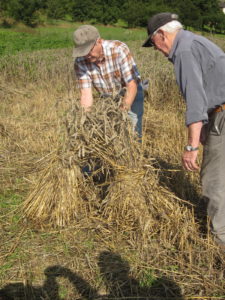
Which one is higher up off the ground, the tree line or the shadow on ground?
the tree line

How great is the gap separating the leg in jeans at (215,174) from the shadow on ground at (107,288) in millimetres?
548

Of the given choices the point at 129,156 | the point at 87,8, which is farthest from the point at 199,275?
the point at 87,8

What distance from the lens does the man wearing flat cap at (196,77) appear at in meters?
1.97

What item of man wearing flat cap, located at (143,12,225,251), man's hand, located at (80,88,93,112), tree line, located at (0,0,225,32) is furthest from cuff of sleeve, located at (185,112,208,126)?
tree line, located at (0,0,225,32)

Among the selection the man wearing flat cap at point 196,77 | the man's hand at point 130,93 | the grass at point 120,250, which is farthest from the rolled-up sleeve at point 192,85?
the man's hand at point 130,93

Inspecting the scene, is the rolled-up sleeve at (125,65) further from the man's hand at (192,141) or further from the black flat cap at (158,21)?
the man's hand at (192,141)

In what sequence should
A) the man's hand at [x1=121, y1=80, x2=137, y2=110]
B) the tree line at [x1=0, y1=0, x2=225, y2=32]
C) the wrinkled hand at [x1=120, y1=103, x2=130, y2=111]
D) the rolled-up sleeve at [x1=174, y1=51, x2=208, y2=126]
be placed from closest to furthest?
the rolled-up sleeve at [x1=174, y1=51, x2=208, y2=126]
the wrinkled hand at [x1=120, y1=103, x2=130, y2=111]
the man's hand at [x1=121, y1=80, x2=137, y2=110]
the tree line at [x1=0, y1=0, x2=225, y2=32]

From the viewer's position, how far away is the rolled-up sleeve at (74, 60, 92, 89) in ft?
10.0

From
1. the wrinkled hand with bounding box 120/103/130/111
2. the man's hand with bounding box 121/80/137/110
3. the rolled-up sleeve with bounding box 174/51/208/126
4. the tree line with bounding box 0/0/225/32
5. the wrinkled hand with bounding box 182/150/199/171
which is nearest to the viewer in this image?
the rolled-up sleeve with bounding box 174/51/208/126

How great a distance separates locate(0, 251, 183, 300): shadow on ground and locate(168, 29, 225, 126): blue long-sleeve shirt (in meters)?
1.15

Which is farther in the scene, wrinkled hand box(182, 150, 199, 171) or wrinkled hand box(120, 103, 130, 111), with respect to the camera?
wrinkled hand box(120, 103, 130, 111)

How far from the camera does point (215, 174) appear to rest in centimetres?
230

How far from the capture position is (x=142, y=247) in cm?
249

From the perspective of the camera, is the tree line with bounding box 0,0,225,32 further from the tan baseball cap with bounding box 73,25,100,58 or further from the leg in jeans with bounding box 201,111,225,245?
the leg in jeans with bounding box 201,111,225,245
